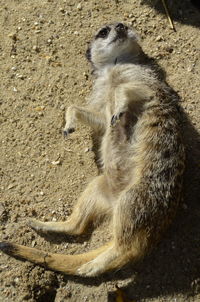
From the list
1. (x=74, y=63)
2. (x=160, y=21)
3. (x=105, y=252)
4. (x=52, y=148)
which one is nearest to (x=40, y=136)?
(x=52, y=148)

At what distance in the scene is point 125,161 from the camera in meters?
3.81

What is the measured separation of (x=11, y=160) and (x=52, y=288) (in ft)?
3.85

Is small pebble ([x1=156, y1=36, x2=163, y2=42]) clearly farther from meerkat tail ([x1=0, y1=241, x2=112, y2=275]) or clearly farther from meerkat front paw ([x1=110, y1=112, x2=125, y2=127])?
meerkat tail ([x1=0, y1=241, x2=112, y2=275])

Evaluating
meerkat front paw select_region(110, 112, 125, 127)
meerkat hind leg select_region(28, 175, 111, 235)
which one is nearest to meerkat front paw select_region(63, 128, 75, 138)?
meerkat front paw select_region(110, 112, 125, 127)

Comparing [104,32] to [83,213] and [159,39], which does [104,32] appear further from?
[83,213]

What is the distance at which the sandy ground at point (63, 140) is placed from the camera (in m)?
3.65

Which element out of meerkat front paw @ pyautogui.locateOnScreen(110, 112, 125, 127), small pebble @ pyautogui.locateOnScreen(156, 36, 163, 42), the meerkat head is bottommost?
small pebble @ pyautogui.locateOnScreen(156, 36, 163, 42)

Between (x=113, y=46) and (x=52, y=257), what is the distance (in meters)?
1.94

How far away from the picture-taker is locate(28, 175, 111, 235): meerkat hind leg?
3.85 m

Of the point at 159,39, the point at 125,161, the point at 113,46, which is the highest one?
the point at 113,46

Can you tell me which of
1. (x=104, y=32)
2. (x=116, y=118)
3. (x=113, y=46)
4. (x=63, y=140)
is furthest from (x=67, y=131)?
(x=104, y=32)

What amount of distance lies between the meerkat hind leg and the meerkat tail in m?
0.23

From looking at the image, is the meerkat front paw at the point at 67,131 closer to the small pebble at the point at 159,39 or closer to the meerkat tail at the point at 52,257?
the meerkat tail at the point at 52,257

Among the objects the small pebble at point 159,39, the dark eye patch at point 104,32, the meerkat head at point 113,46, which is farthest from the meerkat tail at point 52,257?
the small pebble at point 159,39
